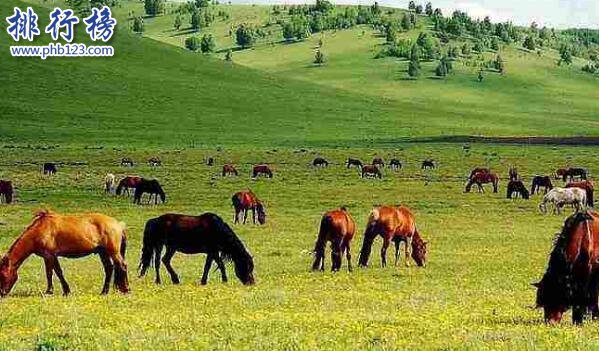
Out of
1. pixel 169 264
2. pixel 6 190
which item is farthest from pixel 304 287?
pixel 6 190

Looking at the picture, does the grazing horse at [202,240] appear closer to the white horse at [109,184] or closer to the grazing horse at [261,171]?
the white horse at [109,184]

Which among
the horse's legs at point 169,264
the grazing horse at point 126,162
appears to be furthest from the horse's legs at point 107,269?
the grazing horse at point 126,162

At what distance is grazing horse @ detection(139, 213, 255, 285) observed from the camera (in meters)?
20.2

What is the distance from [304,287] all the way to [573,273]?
290 inches

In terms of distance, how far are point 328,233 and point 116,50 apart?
481 ft

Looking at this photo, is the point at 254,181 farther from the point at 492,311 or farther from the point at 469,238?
the point at 492,311

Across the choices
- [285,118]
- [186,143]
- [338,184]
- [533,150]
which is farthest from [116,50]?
[338,184]

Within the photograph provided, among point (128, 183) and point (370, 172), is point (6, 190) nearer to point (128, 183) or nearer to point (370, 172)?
point (128, 183)

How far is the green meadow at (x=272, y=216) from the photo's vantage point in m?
13.1

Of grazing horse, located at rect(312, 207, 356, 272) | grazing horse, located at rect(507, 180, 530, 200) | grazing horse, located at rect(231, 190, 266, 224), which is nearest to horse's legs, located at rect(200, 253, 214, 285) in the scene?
grazing horse, located at rect(312, 207, 356, 272)

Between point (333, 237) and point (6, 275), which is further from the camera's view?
point (333, 237)

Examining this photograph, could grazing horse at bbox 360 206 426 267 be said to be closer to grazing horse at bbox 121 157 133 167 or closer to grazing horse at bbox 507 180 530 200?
grazing horse at bbox 507 180 530 200

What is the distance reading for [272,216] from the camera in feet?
134

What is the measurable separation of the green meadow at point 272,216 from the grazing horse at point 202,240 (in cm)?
58
